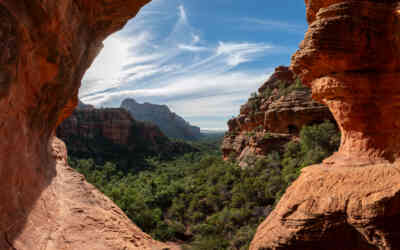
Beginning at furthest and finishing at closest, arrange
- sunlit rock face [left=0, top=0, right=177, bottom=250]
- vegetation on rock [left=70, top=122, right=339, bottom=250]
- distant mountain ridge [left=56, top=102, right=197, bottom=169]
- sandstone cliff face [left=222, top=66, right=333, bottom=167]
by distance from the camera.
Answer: distant mountain ridge [left=56, top=102, right=197, bottom=169], sandstone cliff face [left=222, top=66, right=333, bottom=167], vegetation on rock [left=70, top=122, right=339, bottom=250], sunlit rock face [left=0, top=0, right=177, bottom=250]

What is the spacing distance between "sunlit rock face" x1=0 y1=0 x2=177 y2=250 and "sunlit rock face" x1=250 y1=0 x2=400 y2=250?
3267mm

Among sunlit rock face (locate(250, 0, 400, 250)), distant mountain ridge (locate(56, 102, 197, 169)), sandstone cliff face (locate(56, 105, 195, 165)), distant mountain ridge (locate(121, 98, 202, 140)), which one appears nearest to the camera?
sunlit rock face (locate(250, 0, 400, 250))

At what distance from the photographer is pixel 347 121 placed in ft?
18.9

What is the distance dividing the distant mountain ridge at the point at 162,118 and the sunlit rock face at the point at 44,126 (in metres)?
126

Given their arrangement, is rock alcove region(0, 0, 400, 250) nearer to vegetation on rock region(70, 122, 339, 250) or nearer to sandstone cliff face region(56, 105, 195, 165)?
vegetation on rock region(70, 122, 339, 250)

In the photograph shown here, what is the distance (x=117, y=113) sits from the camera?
191 feet

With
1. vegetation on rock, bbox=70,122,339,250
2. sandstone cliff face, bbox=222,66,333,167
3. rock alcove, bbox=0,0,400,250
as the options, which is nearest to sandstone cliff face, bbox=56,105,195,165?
vegetation on rock, bbox=70,122,339,250

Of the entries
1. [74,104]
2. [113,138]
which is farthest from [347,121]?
[113,138]

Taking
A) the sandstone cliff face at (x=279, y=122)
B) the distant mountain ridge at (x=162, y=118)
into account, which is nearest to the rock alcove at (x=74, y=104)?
the sandstone cliff face at (x=279, y=122)

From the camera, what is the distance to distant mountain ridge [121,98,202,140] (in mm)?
138750

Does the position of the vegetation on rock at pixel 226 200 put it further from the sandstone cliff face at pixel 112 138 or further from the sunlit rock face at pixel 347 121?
the sandstone cliff face at pixel 112 138

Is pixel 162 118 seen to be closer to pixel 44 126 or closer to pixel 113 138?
pixel 113 138

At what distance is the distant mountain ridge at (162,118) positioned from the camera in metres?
139

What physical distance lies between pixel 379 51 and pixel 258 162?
1846 centimetres
